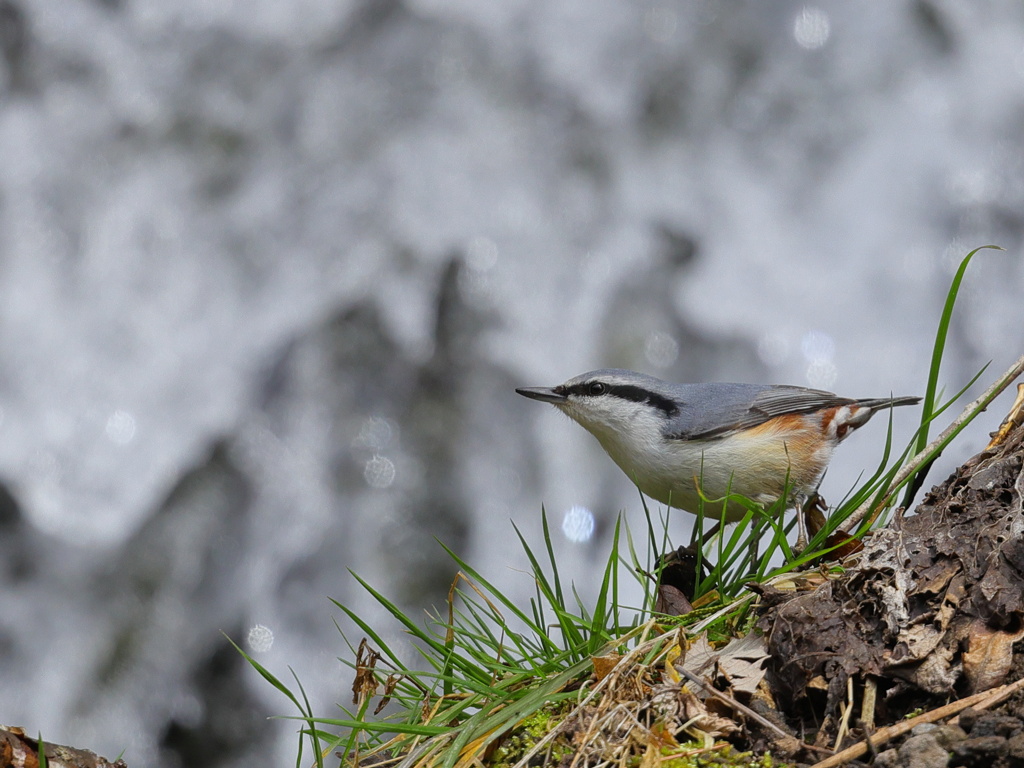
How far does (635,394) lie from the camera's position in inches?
172

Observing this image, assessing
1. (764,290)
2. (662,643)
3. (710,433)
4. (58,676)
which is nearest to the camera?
(662,643)

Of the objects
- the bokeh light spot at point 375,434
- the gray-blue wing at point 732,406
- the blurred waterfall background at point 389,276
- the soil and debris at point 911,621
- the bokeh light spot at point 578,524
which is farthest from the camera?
the bokeh light spot at point 375,434

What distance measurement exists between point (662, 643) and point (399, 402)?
20.2 ft

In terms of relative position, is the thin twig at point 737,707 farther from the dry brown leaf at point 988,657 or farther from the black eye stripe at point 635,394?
the black eye stripe at point 635,394

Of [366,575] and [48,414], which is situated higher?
[48,414]

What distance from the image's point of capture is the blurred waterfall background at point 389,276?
777 cm

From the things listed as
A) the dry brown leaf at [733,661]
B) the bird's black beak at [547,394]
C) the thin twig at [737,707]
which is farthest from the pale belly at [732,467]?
the thin twig at [737,707]

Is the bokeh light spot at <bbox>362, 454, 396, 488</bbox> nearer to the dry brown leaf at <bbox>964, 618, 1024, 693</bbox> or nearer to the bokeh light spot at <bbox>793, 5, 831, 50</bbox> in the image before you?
the bokeh light spot at <bbox>793, 5, 831, 50</bbox>

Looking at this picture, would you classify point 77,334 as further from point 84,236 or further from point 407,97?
point 407,97

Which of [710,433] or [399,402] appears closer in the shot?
[710,433]

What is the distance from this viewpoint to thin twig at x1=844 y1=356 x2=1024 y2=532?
9.01 feet

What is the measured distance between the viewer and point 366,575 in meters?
7.90

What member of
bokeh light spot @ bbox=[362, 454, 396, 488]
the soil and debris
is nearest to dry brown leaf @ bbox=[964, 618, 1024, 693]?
the soil and debris

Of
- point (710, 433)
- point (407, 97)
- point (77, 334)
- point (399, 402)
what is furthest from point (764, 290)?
point (77, 334)
